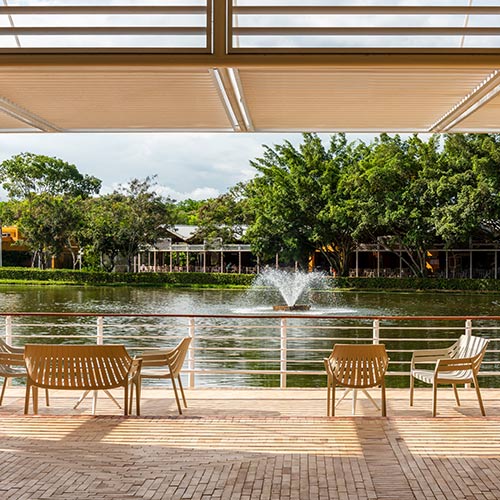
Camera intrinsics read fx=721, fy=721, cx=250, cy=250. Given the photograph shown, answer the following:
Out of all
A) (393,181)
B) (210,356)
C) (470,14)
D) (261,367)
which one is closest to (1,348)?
(470,14)

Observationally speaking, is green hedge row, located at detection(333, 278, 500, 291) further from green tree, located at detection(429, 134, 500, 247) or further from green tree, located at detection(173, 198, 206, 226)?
green tree, located at detection(173, 198, 206, 226)

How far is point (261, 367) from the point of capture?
671 inches

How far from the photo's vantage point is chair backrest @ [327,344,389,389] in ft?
19.2

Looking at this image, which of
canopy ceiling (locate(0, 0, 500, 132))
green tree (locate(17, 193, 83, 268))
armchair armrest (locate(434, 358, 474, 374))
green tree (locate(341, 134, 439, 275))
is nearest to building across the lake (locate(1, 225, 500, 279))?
green tree (locate(17, 193, 83, 268))

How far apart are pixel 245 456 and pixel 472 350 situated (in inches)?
117

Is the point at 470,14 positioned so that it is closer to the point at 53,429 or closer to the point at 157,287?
the point at 53,429

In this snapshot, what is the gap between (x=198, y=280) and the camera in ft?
152

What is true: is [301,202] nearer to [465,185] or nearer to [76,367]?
[465,185]

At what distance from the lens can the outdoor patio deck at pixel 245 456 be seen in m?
3.73

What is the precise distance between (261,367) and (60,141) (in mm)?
123718

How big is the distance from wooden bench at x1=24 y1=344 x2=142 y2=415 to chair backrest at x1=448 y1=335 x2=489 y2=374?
9.71ft

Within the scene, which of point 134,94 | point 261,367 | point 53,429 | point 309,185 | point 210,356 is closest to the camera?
point 134,94

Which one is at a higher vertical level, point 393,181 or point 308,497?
point 393,181

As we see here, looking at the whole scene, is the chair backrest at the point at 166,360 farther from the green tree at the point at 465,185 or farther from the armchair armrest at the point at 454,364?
the green tree at the point at 465,185
